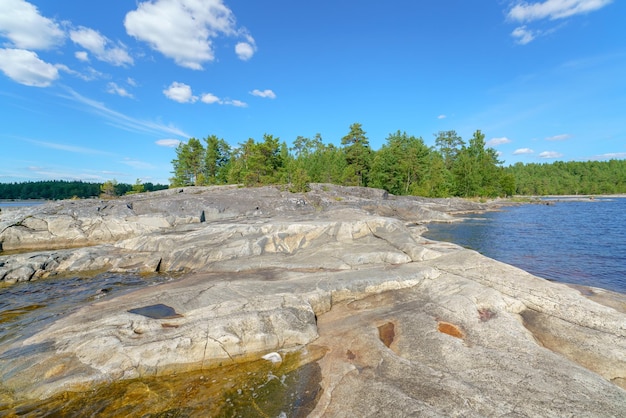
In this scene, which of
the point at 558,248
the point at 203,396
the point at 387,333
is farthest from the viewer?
the point at 558,248

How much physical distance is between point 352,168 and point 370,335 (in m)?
71.6

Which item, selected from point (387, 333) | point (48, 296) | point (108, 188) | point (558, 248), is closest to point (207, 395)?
point (387, 333)

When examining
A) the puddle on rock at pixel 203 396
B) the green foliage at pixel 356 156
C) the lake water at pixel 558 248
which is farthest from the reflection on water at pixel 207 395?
the green foliage at pixel 356 156

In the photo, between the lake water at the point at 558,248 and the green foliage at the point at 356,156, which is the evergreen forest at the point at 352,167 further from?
the lake water at the point at 558,248

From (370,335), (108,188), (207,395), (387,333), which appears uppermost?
(108,188)

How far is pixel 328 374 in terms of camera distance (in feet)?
28.4

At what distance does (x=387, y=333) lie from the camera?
420 inches

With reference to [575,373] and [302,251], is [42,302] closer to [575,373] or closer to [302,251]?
[302,251]

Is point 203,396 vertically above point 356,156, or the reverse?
point 356,156

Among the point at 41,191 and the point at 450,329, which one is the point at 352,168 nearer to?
the point at 450,329

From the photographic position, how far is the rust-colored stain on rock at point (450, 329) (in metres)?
10.1

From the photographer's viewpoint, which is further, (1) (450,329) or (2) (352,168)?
(2) (352,168)

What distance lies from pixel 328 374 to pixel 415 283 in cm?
764

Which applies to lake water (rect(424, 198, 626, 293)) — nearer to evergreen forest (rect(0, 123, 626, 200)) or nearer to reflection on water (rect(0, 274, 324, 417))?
reflection on water (rect(0, 274, 324, 417))
